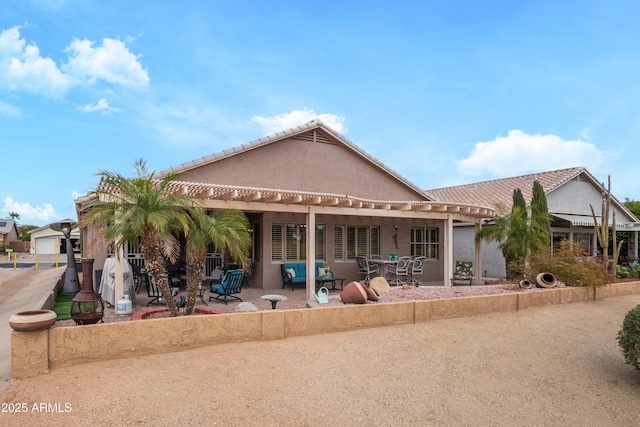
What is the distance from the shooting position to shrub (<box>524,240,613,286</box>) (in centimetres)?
1169

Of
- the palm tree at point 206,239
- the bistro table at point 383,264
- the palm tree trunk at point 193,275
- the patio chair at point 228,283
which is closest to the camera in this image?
the palm tree at point 206,239

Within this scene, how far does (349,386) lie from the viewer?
16.1ft

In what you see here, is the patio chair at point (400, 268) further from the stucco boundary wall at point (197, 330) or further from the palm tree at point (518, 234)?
the stucco boundary wall at point (197, 330)

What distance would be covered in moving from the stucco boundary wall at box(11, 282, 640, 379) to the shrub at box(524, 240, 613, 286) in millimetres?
4167

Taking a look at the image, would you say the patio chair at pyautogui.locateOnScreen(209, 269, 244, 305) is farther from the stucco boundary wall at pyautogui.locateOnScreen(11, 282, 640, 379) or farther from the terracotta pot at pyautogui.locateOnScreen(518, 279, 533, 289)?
the terracotta pot at pyautogui.locateOnScreen(518, 279, 533, 289)

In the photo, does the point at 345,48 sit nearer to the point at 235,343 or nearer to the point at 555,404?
the point at 235,343

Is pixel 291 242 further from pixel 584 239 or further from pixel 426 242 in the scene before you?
pixel 584 239

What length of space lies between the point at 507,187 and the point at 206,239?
18432 mm

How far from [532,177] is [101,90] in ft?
66.2

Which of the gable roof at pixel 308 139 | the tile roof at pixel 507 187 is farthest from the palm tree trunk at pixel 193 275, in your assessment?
the tile roof at pixel 507 187

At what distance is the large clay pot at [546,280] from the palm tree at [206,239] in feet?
28.8

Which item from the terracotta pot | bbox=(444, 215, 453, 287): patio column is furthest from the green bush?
bbox=(444, 215, 453, 287): patio column

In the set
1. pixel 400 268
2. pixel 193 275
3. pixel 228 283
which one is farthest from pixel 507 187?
pixel 193 275

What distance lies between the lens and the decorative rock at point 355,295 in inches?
331
